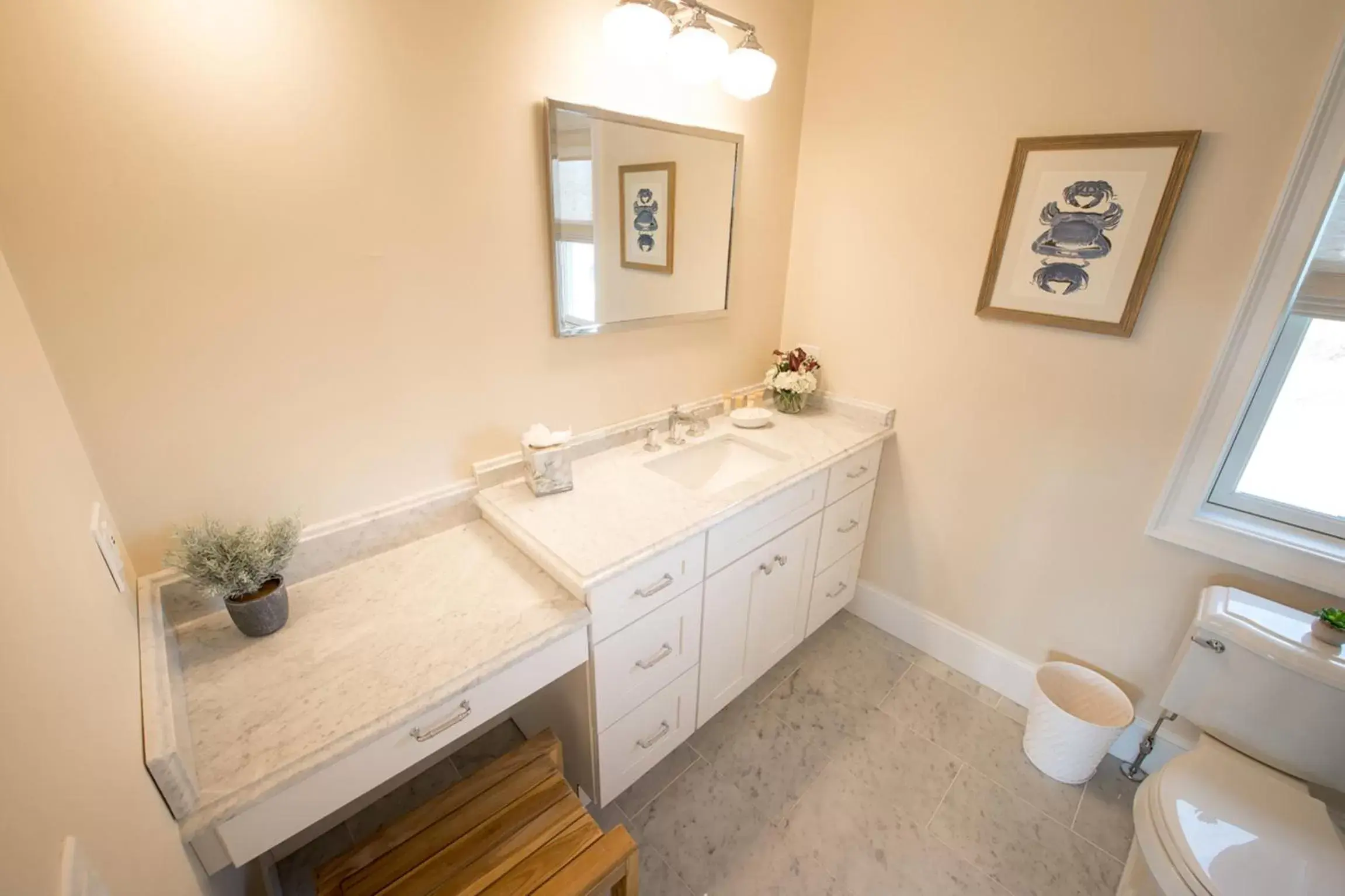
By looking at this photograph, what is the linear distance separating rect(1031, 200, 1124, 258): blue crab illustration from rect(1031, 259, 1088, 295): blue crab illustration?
0.02 m

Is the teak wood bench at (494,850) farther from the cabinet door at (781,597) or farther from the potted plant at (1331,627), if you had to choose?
the potted plant at (1331,627)

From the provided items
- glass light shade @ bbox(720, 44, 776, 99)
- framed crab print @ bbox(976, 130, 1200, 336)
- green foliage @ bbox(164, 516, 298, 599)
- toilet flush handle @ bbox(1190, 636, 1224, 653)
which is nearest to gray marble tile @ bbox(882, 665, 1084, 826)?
toilet flush handle @ bbox(1190, 636, 1224, 653)

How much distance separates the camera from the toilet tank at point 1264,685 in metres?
1.21

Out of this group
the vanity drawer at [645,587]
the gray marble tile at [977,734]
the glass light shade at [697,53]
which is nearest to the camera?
the vanity drawer at [645,587]

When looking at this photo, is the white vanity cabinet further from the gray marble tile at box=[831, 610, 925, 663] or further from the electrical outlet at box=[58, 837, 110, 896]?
the electrical outlet at box=[58, 837, 110, 896]

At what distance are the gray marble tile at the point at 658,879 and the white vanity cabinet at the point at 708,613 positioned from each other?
0.57 ft

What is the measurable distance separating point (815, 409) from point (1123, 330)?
3.14 ft

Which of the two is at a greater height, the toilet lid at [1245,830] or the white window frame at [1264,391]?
the white window frame at [1264,391]

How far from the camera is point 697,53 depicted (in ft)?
4.34

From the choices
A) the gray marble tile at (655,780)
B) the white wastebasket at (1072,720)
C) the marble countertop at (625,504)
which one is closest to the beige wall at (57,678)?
the marble countertop at (625,504)

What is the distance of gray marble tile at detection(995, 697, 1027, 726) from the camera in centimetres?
185

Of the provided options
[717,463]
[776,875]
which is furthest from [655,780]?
[717,463]

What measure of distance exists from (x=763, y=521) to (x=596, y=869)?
2.87 ft

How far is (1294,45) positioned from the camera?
1.14 m
